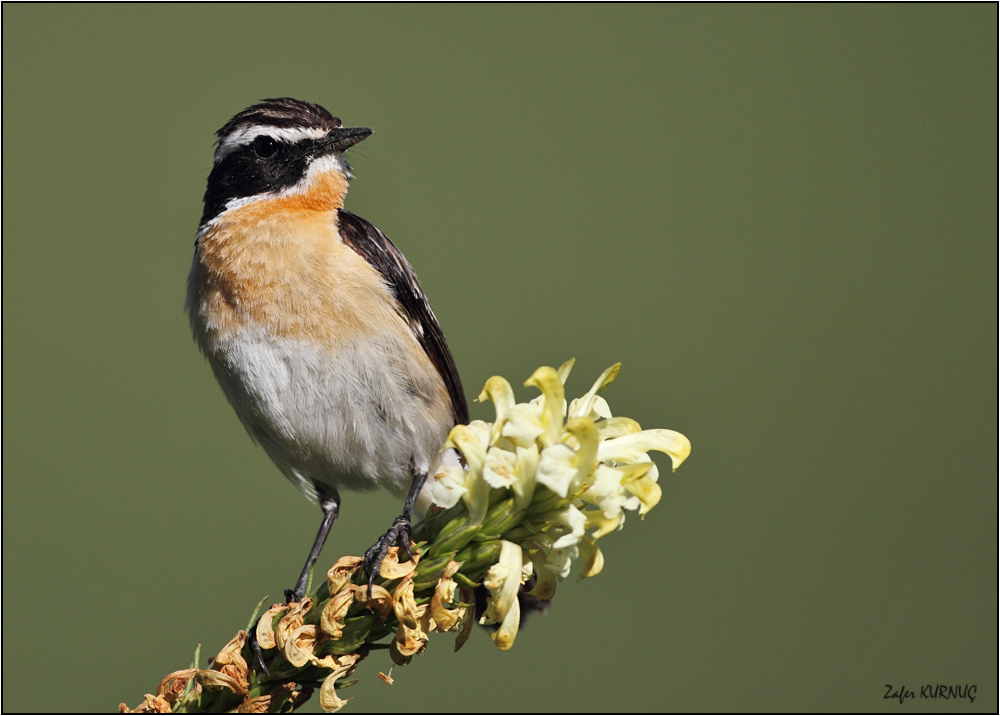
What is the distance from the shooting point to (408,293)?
367 centimetres

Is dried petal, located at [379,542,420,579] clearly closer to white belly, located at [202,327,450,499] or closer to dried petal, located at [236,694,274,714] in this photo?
dried petal, located at [236,694,274,714]

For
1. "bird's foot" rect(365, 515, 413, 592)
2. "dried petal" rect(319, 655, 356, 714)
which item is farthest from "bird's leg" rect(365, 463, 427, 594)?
"dried petal" rect(319, 655, 356, 714)

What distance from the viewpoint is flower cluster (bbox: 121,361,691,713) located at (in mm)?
1798

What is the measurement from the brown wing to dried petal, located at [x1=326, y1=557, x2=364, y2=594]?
5.00 ft

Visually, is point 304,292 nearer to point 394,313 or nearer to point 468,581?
point 394,313

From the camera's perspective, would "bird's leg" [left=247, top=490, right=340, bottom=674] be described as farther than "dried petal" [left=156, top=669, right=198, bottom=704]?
Yes

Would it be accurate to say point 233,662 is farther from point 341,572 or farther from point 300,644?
point 341,572

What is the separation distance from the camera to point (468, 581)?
1.93m

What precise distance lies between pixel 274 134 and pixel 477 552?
2.41 meters

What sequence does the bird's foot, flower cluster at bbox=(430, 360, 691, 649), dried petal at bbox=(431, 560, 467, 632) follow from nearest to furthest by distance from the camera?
flower cluster at bbox=(430, 360, 691, 649)
dried petal at bbox=(431, 560, 467, 632)
the bird's foot

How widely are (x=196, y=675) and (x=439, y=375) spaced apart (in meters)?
1.73

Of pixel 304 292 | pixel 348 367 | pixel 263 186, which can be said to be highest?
pixel 263 186

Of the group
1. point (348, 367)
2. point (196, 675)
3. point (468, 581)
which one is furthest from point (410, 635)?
point (348, 367)

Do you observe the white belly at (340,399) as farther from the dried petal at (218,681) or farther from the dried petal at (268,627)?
the dried petal at (218,681)
